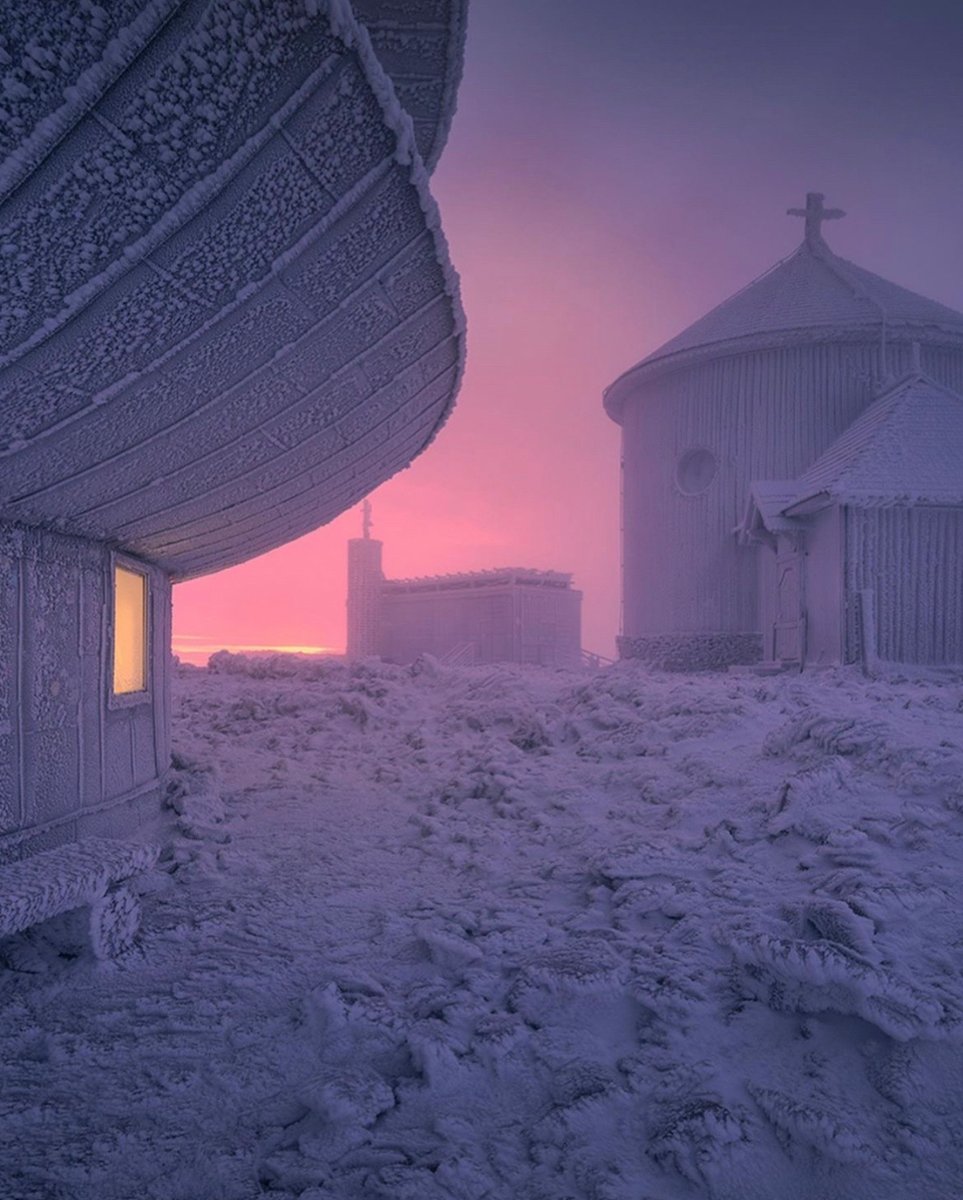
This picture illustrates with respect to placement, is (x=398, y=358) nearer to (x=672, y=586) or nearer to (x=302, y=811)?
(x=302, y=811)

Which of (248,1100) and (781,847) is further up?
(781,847)

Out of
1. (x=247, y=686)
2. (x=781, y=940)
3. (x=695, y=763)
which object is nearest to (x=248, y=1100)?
(x=781, y=940)

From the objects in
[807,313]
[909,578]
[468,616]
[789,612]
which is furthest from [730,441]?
[468,616]

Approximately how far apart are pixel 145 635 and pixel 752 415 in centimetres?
1303

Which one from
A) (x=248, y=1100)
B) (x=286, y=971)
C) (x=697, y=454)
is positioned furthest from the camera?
(x=697, y=454)

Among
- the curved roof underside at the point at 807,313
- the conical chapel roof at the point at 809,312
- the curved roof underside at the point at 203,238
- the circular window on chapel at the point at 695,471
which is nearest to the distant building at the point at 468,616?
the circular window on chapel at the point at 695,471

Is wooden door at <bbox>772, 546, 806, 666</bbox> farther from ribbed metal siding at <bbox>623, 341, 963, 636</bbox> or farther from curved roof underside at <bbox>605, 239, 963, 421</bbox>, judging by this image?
curved roof underside at <bbox>605, 239, 963, 421</bbox>

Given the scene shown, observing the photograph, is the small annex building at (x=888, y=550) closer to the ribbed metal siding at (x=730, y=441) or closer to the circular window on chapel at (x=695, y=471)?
the ribbed metal siding at (x=730, y=441)

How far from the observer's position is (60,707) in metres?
4.14

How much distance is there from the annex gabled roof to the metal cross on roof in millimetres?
5512

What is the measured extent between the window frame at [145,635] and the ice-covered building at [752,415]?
1029 cm

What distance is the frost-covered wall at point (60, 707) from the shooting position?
372 centimetres

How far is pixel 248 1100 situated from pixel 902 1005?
2195mm

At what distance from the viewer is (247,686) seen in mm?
10484
